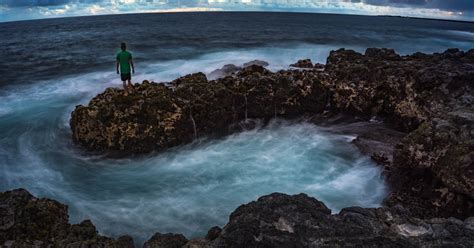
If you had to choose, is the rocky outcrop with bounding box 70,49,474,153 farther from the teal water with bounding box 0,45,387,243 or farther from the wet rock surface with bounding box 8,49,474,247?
the teal water with bounding box 0,45,387,243

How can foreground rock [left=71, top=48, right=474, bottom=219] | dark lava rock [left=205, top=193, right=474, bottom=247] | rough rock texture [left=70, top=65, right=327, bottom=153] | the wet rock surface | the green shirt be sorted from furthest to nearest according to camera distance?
the green shirt < rough rock texture [left=70, top=65, right=327, bottom=153] < foreground rock [left=71, top=48, right=474, bottom=219] < the wet rock surface < dark lava rock [left=205, top=193, right=474, bottom=247]

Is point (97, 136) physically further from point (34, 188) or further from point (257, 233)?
point (257, 233)

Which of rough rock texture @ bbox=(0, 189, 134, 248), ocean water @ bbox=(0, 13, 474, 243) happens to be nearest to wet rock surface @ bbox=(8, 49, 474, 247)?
rough rock texture @ bbox=(0, 189, 134, 248)

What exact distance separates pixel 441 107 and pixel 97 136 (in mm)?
10579

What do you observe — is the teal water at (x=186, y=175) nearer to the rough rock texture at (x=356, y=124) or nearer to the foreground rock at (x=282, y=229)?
the rough rock texture at (x=356, y=124)

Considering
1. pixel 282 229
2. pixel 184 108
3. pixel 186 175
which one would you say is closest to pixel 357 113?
pixel 184 108

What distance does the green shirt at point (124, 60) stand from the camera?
1103 centimetres

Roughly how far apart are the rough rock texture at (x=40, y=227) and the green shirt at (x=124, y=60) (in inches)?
232

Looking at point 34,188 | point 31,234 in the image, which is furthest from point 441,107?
point 34,188

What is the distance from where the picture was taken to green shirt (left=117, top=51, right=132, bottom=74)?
36.2 feet

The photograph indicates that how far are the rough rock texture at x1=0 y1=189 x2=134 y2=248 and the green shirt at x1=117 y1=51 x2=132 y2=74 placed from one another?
5.90m

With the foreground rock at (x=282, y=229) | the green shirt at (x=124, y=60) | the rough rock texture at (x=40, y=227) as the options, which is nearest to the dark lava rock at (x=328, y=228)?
the foreground rock at (x=282, y=229)

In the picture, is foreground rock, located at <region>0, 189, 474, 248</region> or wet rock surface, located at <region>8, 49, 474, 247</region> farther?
wet rock surface, located at <region>8, 49, 474, 247</region>

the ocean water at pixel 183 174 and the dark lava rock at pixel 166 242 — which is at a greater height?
the dark lava rock at pixel 166 242
